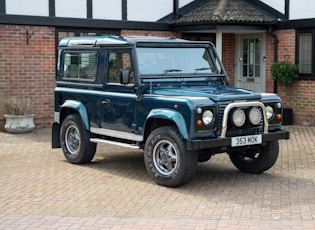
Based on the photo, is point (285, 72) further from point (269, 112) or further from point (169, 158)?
point (169, 158)

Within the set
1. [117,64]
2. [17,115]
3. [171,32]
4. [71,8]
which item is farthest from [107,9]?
[117,64]

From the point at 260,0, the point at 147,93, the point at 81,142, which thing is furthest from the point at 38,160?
the point at 260,0

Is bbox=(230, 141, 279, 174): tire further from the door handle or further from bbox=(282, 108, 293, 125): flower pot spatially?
bbox=(282, 108, 293, 125): flower pot

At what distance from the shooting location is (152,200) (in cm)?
719

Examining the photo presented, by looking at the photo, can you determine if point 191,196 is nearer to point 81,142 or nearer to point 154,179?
point 154,179

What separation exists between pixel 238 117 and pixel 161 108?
1016mm

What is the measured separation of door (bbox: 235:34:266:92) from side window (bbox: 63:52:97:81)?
314 inches

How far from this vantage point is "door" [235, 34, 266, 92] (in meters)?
16.9

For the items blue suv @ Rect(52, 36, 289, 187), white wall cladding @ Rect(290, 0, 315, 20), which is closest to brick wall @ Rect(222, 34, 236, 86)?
white wall cladding @ Rect(290, 0, 315, 20)

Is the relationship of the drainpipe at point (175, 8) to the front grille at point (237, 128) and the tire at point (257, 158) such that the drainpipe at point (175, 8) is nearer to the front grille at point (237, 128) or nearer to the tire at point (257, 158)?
the tire at point (257, 158)

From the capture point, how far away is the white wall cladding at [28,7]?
1387 centimetres

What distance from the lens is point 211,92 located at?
8.11m

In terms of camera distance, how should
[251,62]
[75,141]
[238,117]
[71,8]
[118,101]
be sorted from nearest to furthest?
[238,117], [118,101], [75,141], [71,8], [251,62]

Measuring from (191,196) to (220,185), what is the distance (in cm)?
79
